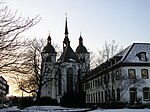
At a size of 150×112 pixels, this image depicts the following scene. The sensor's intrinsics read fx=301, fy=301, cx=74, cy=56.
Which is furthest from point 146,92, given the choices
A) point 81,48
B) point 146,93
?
point 81,48

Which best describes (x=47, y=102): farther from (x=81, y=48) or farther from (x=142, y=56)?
(x=81, y=48)

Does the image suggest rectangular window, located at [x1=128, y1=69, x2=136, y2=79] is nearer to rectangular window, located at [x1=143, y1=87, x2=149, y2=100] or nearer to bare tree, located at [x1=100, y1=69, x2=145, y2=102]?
bare tree, located at [x1=100, y1=69, x2=145, y2=102]

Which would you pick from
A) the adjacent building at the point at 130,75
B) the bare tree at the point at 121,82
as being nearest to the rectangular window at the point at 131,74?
the adjacent building at the point at 130,75

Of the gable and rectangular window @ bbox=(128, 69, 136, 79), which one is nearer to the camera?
rectangular window @ bbox=(128, 69, 136, 79)

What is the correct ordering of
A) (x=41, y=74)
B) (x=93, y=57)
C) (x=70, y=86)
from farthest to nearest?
(x=70, y=86) < (x=93, y=57) < (x=41, y=74)

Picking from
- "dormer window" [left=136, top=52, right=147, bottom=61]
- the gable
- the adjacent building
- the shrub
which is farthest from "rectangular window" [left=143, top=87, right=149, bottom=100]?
the shrub

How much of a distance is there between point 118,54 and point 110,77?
4718 mm

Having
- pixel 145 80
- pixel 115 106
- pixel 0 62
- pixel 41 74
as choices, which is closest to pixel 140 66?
pixel 145 80

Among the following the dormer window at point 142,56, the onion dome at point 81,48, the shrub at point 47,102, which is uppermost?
the onion dome at point 81,48

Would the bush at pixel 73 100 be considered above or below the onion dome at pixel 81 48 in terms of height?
below

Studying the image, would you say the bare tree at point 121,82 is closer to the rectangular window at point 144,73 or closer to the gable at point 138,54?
the rectangular window at point 144,73

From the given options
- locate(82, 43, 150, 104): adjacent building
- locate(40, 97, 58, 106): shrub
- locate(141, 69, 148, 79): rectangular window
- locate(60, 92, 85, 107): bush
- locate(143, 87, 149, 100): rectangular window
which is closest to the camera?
locate(60, 92, 85, 107): bush

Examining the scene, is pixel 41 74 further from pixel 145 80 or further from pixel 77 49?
pixel 77 49

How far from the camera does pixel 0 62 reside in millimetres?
15188
